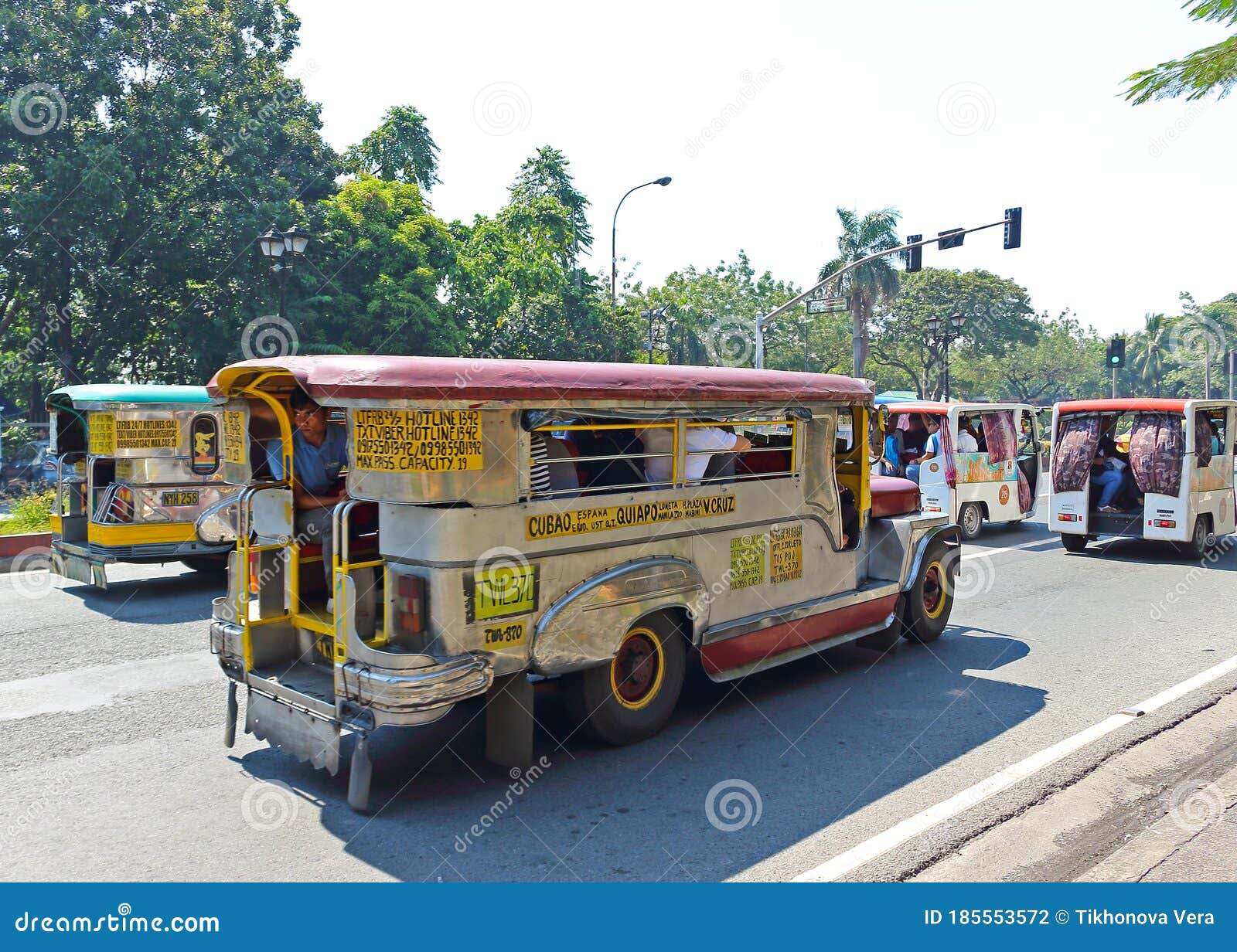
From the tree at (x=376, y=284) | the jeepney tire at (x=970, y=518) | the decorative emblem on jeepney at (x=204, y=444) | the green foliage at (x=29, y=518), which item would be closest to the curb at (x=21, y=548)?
the green foliage at (x=29, y=518)

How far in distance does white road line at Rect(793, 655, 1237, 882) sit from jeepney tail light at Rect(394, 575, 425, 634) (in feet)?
6.95

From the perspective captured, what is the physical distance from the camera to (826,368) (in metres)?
54.8

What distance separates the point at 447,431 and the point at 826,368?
171ft

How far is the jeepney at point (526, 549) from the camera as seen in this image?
183 inches

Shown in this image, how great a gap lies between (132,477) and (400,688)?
7323 millimetres

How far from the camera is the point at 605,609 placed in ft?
17.2

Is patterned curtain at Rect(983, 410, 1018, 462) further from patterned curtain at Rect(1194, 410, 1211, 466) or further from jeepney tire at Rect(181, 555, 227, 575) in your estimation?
jeepney tire at Rect(181, 555, 227, 575)

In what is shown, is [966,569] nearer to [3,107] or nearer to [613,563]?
[613,563]

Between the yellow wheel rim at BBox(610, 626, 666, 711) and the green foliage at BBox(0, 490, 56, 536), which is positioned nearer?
the yellow wheel rim at BBox(610, 626, 666, 711)

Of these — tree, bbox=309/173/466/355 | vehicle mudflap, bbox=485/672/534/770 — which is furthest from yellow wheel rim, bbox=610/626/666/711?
tree, bbox=309/173/466/355

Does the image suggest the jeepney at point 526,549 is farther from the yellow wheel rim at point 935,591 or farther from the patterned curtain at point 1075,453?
the patterned curtain at point 1075,453

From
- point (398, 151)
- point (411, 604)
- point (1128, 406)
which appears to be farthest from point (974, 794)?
point (398, 151)

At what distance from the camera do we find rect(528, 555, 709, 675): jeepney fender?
16.4 ft

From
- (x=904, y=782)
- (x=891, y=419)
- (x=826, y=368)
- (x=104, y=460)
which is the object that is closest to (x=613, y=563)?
(x=904, y=782)
